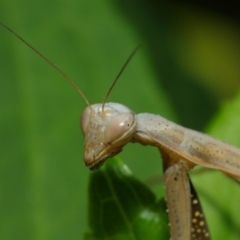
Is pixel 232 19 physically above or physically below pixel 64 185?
above

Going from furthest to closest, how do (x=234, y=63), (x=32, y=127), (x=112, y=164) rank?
(x=234, y=63), (x=32, y=127), (x=112, y=164)

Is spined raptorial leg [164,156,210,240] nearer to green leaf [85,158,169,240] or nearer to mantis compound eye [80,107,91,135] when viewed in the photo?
green leaf [85,158,169,240]

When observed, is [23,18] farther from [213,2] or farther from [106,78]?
[213,2]

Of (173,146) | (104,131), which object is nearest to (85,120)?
(104,131)

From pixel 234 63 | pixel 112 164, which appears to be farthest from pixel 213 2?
pixel 112 164

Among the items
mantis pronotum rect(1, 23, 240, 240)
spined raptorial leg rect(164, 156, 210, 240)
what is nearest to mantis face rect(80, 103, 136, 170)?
mantis pronotum rect(1, 23, 240, 240)

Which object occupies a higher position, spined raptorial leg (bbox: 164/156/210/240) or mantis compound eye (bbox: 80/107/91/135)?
mantis compound eye (bbox: 80/107/91/135)

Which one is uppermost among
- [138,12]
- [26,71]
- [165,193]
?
[138,12]

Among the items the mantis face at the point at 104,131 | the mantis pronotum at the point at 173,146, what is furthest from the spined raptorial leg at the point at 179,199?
the mantis face at the point at 104,131

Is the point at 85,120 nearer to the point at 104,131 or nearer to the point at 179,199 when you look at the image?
the point at 104,131
